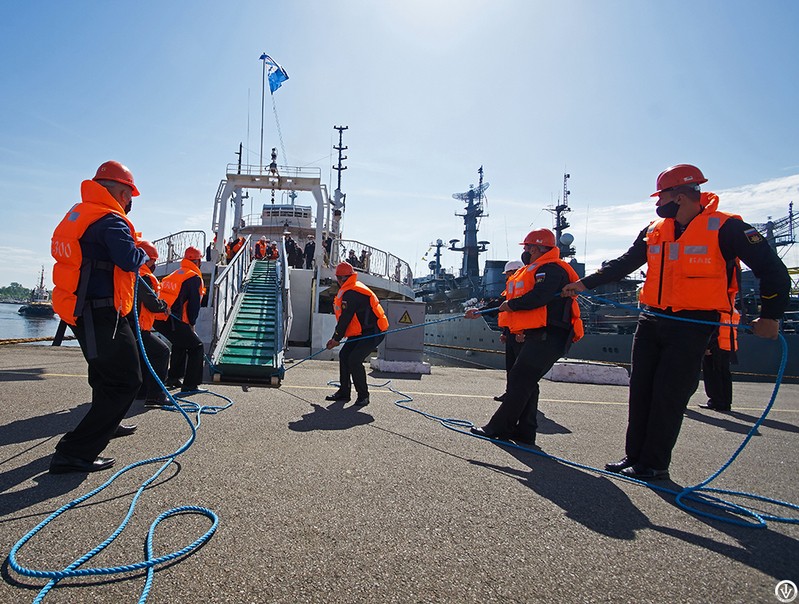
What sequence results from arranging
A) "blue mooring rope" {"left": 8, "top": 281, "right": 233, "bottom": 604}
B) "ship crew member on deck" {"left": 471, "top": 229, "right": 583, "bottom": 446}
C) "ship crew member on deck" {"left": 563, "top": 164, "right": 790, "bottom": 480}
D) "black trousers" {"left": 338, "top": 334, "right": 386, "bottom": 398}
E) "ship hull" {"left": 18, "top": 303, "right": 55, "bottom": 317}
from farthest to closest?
1. "ship hull" {"left": 18, "top": 303, "right": 55, "bottom": 317}
2. "black trousers" {"left": 338, "top": 334, "right": 386, "bottom": 398}
3. "ship crew member on deck" {"left": 471, "top": 229, "right": 583, "bottom": 446}
4. "ship crew member on deck" {"left": 563, "top": 164, "right": 790, "bottom": 480}
5. "blue mooring rope" {"left": 8, "top": 281, "right": 233, "bottom": 604}

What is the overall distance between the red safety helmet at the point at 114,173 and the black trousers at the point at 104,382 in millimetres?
885

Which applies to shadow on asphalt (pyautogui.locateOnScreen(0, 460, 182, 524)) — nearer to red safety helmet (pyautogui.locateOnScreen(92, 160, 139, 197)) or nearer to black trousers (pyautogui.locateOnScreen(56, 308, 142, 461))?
black trousers (pyautogui.locateOnScreen(56, 308, 142, 461))

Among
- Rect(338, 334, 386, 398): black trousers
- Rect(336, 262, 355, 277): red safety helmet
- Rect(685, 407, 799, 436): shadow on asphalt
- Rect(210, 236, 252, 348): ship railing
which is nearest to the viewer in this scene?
Rect(685, 407, 799, 436): shadow on asphalt

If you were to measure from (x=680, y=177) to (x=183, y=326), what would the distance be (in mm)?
5508

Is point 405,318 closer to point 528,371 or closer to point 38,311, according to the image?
point 528,371

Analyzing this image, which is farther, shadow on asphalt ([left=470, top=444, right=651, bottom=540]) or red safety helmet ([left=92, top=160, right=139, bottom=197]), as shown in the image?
red safety helmet ([left=92, top=160, right=139, bottom=197])

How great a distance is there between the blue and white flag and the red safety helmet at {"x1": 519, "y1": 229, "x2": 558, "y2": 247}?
16.9m

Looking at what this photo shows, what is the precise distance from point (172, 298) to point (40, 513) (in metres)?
3.92

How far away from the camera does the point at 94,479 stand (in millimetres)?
2635

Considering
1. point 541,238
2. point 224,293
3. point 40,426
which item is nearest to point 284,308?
point 224,293

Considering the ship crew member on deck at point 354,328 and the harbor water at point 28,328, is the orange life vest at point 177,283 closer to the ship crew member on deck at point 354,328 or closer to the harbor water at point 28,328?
the ship crew member on deck at point 354,328

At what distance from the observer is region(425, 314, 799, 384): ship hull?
53.0 feet

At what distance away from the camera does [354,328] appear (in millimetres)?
6016

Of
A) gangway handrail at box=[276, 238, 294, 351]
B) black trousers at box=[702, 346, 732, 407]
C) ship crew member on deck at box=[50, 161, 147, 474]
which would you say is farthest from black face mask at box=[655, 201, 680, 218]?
gangway handrail at box=[276, 238, 294, 351]
